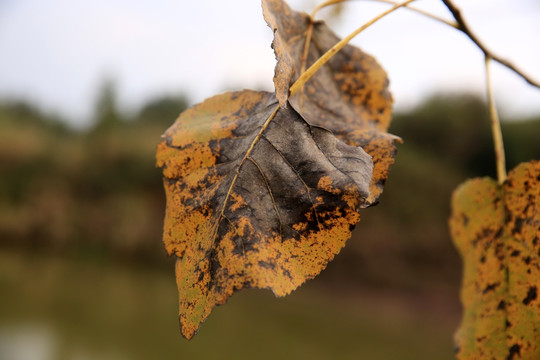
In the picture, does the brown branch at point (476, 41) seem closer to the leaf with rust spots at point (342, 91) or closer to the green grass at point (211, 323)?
the leaf with rust spots at point (342, 91)

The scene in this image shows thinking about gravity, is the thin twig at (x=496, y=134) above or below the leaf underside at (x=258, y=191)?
above

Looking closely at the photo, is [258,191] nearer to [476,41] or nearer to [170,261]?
[476,41]

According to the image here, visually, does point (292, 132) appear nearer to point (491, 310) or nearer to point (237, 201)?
point (237, 201)

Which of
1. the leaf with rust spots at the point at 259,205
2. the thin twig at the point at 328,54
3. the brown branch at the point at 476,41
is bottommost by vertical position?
the leaf with rust spots at the point at 259,205

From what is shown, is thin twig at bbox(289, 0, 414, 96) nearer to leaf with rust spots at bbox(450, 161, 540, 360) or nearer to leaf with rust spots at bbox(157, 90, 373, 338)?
leaf with rust spots at bbox(157, 90, 373, 338)

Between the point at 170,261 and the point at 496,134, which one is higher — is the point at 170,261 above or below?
below

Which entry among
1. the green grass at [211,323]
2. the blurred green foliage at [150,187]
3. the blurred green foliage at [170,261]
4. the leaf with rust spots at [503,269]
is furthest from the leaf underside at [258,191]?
the blurred green foliage at [150,187]

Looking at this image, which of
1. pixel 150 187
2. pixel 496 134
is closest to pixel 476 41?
pixel 496 134
